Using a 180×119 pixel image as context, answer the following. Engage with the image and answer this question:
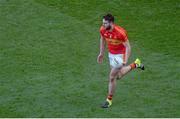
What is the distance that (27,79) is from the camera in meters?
13.6

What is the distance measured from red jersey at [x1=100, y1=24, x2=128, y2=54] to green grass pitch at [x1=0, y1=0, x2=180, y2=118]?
3.80 feet

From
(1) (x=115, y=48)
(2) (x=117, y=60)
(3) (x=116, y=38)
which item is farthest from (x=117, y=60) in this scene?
(3) (x=116, y=38)

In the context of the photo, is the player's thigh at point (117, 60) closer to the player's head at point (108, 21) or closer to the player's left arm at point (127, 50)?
the player's left arm at point (127, 50)

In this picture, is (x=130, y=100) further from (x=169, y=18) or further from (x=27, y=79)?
(x=169, y=18)

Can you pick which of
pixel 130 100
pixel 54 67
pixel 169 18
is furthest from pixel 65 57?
pixel 169 18

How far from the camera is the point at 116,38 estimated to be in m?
11.9

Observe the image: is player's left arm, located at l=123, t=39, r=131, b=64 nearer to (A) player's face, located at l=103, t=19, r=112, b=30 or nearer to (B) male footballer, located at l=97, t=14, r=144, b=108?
(B) male footballer, located at l=97, t=14, r=144, b=108

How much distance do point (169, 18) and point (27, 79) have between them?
563 centimetres

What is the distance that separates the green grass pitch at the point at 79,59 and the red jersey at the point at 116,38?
3.80ft

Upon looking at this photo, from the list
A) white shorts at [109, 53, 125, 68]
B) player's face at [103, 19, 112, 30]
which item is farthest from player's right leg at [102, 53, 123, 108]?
player's face at [103, 19, 112, 30]

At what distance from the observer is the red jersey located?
11.8 m

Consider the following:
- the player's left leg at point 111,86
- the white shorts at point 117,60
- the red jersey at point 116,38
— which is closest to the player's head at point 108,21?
the red jersey at point 116,38

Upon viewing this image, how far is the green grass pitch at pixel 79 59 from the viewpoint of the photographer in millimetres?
12266

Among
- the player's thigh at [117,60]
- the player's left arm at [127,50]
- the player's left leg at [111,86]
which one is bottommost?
the player's left leg at [111,86]
